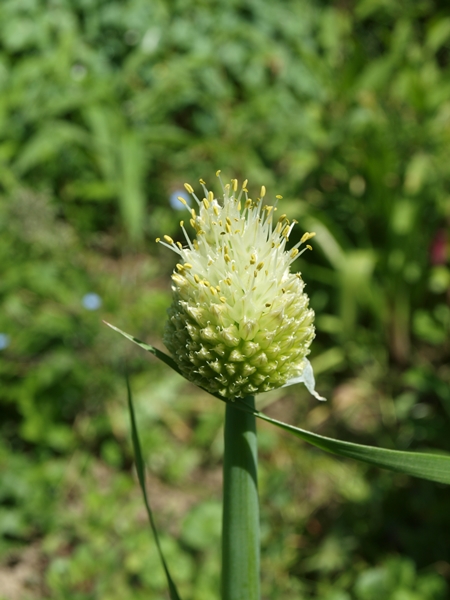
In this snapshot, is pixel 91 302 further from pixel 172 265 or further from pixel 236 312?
pixel 236 312

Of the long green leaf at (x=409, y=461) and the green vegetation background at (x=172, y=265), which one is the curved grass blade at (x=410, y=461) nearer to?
the long green leaf at (x=409, y=461)

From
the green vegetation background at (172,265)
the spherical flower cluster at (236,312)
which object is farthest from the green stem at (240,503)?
the green vegetation background at (172,265)

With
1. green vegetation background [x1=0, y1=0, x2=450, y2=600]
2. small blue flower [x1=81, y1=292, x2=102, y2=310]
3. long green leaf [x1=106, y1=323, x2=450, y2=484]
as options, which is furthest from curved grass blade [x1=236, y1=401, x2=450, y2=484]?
small blue flower [x1=81, y1=292, x2=102, y2=310]

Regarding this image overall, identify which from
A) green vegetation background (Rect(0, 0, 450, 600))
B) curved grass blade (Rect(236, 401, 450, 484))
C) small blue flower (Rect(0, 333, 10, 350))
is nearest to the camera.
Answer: curved grass blade (Rect(236, 401, 450, 484))

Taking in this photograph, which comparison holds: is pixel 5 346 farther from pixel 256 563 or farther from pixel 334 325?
pixel 256 563

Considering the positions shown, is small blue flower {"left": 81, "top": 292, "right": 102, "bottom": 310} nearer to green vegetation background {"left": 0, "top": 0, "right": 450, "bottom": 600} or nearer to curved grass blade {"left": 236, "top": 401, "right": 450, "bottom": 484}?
green vegetation background {"left": 0, "top": 0, "right": 450, "bottom": 600}

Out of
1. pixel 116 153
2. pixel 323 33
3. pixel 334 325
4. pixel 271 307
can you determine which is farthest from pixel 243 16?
pixel 271 307
